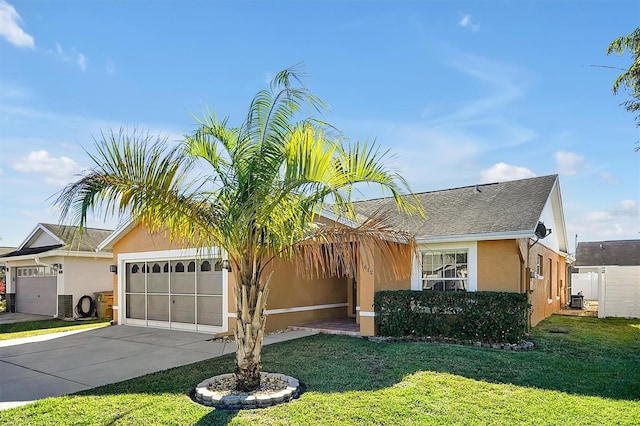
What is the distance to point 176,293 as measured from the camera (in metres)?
14.6

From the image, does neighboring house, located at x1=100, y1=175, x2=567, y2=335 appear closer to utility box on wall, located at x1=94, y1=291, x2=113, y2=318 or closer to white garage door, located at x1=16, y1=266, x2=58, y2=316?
utility box on wall, located at x1=94, y1=291, x2=113, y2=318

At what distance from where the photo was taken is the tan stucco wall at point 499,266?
1166 centimetres

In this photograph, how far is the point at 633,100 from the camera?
1111 centimetres

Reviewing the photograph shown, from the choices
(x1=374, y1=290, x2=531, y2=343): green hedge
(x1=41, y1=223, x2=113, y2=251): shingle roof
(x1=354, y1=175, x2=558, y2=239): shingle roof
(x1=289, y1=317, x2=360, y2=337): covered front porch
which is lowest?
(x1=289, y1=317, x2=360, y2=337): covered front porch

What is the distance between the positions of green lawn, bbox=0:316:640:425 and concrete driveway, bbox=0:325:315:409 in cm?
78

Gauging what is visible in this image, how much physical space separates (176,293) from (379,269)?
6943mm

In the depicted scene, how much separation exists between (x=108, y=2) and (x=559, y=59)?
10472 millimetres

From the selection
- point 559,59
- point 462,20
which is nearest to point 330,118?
point 462,20

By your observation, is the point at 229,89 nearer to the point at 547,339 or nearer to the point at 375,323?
the point at 375,323

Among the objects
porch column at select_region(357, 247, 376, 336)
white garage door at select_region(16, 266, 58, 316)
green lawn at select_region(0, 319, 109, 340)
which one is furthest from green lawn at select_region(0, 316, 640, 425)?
white garage door at select_region(16, 266, 58, 316)

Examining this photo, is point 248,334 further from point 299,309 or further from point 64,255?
point 64,255

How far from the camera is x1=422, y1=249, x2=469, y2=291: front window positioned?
12516 mm

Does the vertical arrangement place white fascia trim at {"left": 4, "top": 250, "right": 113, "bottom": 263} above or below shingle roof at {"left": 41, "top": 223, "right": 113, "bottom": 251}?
below

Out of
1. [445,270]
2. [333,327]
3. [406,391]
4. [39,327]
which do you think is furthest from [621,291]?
[39,327]
